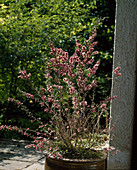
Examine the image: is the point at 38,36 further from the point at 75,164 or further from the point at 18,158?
the point at 75,164

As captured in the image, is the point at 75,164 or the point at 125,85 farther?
the point at 125,85

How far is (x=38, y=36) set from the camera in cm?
541

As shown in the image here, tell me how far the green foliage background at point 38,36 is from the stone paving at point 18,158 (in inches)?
39.6

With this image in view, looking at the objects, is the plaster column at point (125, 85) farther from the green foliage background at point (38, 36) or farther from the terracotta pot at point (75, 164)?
the green foliage background at point (38, 36)

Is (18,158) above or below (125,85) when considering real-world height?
below

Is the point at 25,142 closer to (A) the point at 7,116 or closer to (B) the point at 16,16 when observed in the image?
(A) the point at 7,116

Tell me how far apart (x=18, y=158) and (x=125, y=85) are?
192 centimetres

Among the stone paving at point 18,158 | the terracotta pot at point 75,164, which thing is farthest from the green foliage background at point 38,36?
the terracotta pot at point 75,164

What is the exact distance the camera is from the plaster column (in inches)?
90.3

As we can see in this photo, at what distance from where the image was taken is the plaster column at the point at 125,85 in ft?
7.52

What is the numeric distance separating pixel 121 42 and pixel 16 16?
3.09 meters

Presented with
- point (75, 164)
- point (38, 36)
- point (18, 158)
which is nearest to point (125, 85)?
point (75, 164)

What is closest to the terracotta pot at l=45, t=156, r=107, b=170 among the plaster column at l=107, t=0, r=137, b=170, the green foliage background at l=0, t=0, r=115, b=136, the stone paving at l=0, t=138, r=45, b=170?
the plaster column at l=107, t=0, r=137, b=170

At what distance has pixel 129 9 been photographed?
2.35m
